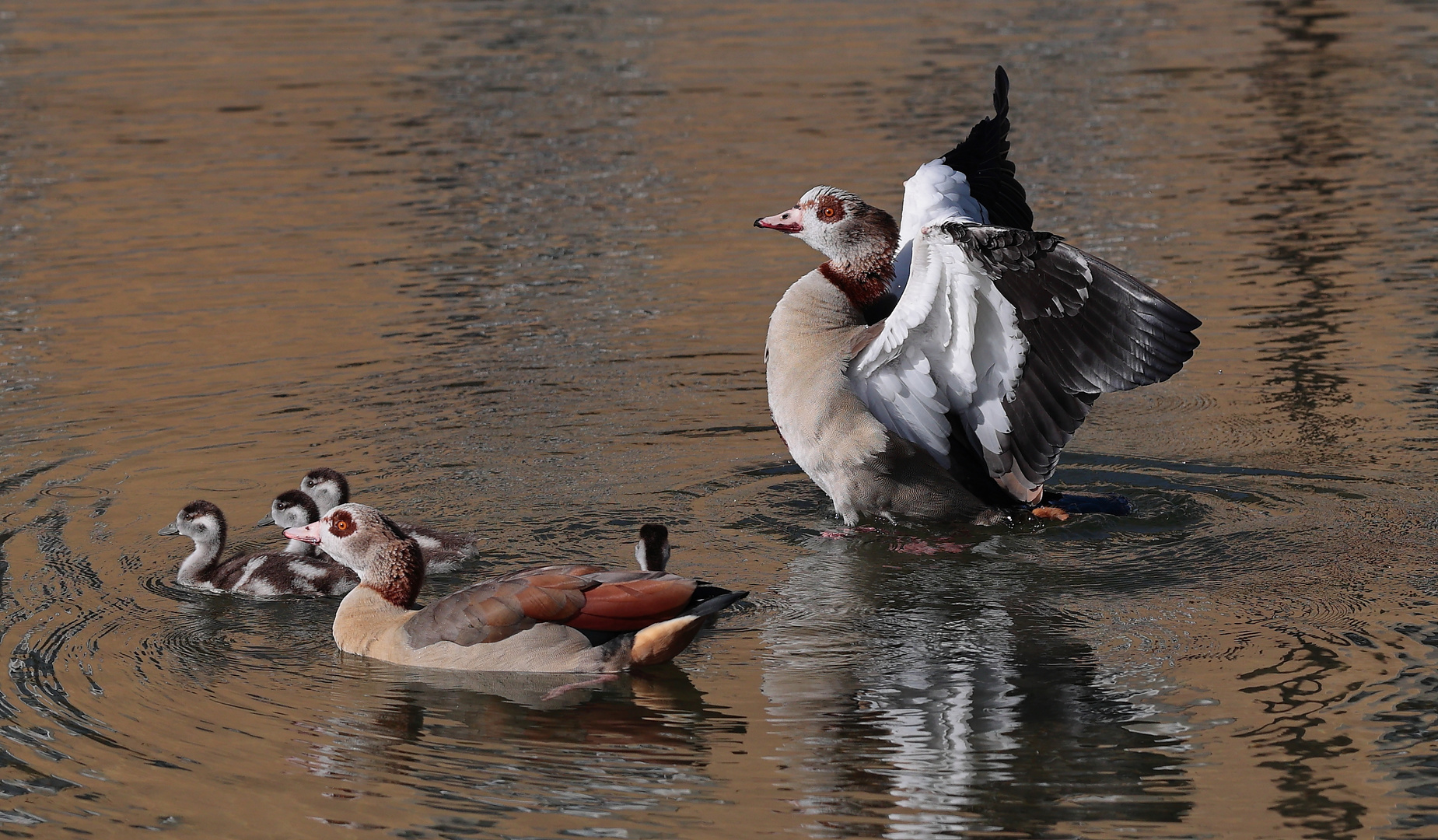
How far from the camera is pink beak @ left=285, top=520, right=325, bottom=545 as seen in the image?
7701 millimetres

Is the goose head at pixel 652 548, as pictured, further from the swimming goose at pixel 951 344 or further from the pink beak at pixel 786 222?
the pink beak at pixel 786 222

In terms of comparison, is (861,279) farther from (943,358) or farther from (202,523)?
(202,523)

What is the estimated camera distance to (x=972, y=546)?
8805 millimetres

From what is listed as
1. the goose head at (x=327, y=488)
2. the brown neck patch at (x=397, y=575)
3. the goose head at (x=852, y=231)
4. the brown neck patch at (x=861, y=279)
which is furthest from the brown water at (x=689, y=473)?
the goose head at (x=852, y=231)

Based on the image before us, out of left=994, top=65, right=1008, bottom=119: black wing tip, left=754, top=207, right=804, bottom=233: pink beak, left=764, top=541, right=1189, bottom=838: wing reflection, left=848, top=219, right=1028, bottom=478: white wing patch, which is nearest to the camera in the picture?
left=764, top=541, right=1189, bottom=838: wing reflection

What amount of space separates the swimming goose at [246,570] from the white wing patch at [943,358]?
269cm

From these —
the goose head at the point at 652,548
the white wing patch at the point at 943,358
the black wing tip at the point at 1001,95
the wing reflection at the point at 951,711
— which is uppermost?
the black wing tip at the point at 1001,95

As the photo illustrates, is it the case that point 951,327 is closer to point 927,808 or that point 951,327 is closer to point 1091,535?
point 1091,535

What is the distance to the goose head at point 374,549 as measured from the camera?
7547 millimetres

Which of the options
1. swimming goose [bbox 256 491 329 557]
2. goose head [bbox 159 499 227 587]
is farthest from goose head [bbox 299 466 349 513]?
goose head [bbox 159 499 227 587]

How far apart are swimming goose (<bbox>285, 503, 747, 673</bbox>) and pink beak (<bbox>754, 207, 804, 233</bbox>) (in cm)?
288

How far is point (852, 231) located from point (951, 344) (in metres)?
1.20

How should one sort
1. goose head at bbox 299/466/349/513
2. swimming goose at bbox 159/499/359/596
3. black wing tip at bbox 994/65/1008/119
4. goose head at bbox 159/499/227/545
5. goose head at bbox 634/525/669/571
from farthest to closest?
black wing tip at bbox 994/65/1008/119 < goose head at bbox 299/466/349/513 < goose head at bbox 159/499/227/545 < swimming goose at bbox 159/499/359/596 < goose head at bbox 634/525/669/571

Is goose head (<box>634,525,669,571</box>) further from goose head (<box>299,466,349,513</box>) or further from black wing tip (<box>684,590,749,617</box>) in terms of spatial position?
goose head (<box>299,466,349,513</box>)
